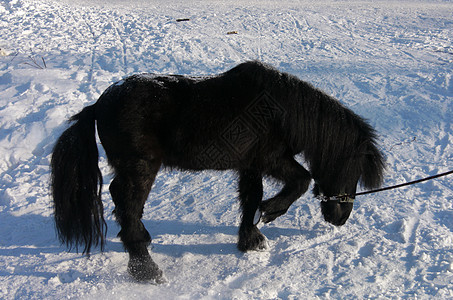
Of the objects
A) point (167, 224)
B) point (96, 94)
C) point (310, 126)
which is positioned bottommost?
point (167, 224)

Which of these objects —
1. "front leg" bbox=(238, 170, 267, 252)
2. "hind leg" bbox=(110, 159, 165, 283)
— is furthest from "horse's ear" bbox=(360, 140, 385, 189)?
"hind leg" bbox=(110, 159, 165, 283)

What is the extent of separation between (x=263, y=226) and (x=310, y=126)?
4.42 feet

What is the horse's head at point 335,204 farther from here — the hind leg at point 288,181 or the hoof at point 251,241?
the hoof at point 251,241

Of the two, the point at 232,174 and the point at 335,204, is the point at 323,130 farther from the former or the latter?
the point at 232,174

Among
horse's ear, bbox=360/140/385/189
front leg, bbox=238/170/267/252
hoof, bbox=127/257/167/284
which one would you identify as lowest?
hoof, bbox=127/257/167/284

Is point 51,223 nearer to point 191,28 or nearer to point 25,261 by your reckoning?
point 25,261

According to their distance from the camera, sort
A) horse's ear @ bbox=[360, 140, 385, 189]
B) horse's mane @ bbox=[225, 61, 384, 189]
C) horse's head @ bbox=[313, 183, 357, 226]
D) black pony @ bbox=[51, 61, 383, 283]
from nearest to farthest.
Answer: black pony @ bbox=[51, 61, 383, 283]
horse's mane @ bbox=[225, 61, 384, 189]
horse's ear @ bbox=[360, 140, 385, 189]
horse's head @ bbox=[313, 183, 357, 226]

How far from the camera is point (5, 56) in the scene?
915 cm

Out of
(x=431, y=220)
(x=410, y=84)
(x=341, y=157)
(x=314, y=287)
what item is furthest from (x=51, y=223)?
(x=410, y=84)

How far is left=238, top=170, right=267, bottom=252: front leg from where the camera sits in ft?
11.1

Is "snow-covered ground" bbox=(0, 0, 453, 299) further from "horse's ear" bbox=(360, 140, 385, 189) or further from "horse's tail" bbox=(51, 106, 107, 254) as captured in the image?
"horse's ear" bbox=(360, 140, 385, 189)

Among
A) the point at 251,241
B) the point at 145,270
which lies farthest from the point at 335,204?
the point at 145,270

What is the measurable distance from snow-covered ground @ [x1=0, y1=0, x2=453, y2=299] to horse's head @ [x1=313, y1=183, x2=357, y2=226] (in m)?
0.19

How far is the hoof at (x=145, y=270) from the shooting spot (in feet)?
Result: 9.96
